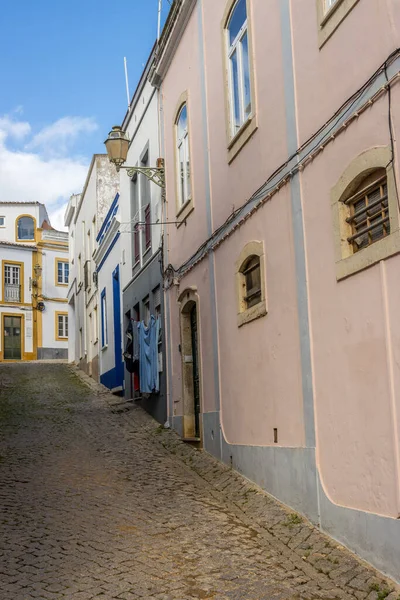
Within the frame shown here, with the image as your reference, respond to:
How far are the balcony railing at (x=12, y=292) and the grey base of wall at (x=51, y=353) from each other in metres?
3.38

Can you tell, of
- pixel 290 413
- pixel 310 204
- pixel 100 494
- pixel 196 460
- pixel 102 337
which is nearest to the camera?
pixel 310 204

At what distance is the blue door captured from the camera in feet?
69.5

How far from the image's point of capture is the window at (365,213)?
6.17 meters

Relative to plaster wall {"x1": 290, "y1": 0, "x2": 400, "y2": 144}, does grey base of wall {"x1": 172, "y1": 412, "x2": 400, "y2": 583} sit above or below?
below

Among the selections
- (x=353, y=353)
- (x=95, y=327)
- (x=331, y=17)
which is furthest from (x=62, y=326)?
(x=353, y=353)

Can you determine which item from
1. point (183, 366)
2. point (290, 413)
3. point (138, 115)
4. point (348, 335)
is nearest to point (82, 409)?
point (183, 366)

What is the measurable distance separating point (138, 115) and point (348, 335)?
1229cm

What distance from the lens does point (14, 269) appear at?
45.7m

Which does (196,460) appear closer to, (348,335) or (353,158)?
(348,335)

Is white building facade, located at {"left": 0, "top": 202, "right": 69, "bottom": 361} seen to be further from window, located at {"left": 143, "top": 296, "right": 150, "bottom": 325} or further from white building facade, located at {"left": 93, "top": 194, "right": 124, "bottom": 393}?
window, located at {"left": 143, "top": 296, "right": 150, "bottom": 325}

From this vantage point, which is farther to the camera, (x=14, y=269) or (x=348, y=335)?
(x=14, y=269)

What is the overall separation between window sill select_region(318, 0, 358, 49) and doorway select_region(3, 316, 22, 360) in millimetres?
38696

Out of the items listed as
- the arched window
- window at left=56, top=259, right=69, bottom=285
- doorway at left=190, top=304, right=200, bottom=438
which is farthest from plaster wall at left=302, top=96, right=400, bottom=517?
the arched window

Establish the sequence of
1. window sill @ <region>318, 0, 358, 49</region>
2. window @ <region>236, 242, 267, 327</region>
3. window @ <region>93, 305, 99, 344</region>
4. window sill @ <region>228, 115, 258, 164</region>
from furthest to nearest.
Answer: window @ <region>93, 305, 99, 344</region> < window sill @ <region>228, 115, 258, 164</region> < window @ <region>236, 242, 267, 327</region> < window sill @ <region>318, 0, 358, 49</region>
